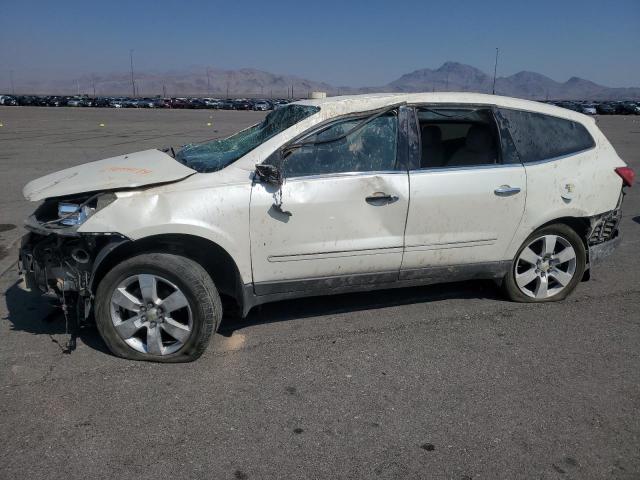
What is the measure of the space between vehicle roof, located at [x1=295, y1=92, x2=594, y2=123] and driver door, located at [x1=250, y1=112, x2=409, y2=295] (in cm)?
10

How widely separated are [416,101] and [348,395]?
88.5 inches

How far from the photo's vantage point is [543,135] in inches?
185

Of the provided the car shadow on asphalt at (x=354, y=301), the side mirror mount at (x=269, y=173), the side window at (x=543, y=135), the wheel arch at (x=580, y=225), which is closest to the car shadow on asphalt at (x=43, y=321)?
the car shadow on asphalt at (x=354, y=301)

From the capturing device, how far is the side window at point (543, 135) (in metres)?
4.61

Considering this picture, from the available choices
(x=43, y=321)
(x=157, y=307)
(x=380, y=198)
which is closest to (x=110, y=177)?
(x=157, y=307)

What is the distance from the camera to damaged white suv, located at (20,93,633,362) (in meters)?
3.72

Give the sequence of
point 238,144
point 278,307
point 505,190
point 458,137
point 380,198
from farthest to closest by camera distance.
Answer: point 278,307, point 458,137, point 238,144, point 505,190, point 380,198

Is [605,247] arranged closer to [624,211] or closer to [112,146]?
[624,211]

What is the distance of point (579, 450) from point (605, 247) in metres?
2.54

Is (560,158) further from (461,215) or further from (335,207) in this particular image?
(335,207)

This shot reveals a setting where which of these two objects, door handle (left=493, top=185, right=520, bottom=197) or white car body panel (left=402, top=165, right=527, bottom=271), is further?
door handle (left=493, top=185, right=520, bottom=197)

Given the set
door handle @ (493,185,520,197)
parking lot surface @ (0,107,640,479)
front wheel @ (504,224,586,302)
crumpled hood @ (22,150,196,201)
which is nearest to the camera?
parking lot surface @ (0,107,640,479)

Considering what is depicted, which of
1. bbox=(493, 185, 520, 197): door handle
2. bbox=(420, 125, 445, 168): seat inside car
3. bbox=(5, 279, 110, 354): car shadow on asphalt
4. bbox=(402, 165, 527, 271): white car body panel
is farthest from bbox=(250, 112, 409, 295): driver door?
bbox=(5, 279, 110, 354): car shadow on asphalt

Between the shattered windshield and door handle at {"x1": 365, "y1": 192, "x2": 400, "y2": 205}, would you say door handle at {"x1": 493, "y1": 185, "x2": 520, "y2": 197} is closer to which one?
door handle at {"x1": 365, "y1": 192, "x2": 400, "y2": 205}
